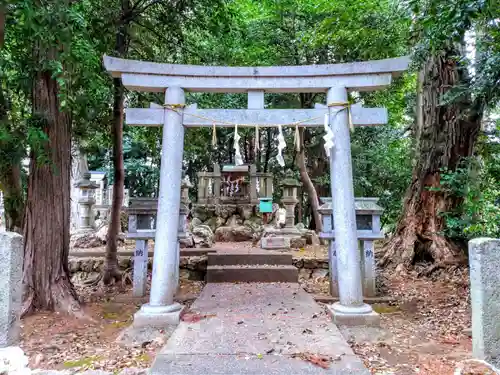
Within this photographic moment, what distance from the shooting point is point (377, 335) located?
3.84 m

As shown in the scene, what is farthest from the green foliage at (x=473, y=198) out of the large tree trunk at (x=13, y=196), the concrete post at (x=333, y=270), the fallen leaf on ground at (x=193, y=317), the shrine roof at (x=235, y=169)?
the large tree trunk at (x=13, y=196)

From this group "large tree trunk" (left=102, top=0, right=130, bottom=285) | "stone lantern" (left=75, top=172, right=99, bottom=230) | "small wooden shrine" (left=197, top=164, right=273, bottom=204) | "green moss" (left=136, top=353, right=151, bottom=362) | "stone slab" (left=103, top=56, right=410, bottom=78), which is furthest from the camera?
"small wooden shrine" (left=197, top=164, right=273, bottom=204)

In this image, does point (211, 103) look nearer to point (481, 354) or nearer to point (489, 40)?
point (489, 40)

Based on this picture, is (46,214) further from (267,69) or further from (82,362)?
(267,69)

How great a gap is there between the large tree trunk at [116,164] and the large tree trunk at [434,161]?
5587 millimetres

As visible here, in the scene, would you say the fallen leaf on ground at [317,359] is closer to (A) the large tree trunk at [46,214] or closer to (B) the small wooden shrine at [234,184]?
(A) the large tree trunk at [46,214]

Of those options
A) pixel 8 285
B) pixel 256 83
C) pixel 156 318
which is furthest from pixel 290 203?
pixel 8 285

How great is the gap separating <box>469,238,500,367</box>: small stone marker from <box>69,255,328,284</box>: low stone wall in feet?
15.4

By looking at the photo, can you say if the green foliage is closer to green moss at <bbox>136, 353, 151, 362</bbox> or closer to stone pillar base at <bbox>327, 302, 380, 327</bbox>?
stone pillar base at <bbox>327, 302, 380, 327</bbox>

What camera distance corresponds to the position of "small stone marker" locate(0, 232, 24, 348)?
2.61 m

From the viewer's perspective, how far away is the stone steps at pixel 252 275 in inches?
261

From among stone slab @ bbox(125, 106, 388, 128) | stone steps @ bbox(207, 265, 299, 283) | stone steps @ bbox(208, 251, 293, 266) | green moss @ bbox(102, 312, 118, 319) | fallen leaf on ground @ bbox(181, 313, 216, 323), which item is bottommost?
green moss @ bbox(102, 312, 118, 319)

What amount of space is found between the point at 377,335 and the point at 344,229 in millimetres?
1246

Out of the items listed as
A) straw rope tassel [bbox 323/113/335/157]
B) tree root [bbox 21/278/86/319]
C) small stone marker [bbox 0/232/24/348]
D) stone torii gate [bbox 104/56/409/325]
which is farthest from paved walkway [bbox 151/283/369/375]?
straw rope tassel [bbox 323/113/335/157]
